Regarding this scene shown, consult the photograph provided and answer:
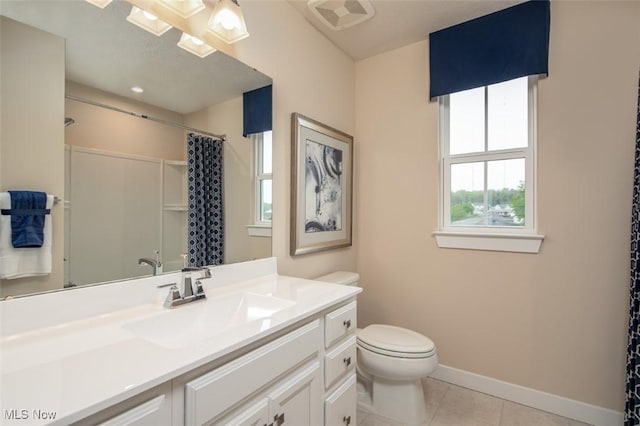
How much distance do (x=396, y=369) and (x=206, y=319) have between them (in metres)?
1.08

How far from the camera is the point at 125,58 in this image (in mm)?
1131

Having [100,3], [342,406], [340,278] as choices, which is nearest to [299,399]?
[342,406]

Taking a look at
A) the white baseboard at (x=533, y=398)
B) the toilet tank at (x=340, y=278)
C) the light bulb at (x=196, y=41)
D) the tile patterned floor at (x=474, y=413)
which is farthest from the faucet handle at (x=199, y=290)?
the white baseboard at (x=533, y=398)

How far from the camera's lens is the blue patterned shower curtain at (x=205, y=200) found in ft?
4.42

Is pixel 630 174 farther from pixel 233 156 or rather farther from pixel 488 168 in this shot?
pixel 233 156

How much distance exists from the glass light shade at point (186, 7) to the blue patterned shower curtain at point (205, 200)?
50 centimetres

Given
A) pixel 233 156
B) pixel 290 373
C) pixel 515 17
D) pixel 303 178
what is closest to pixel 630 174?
pixel 515 17

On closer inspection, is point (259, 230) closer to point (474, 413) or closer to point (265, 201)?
point (265, 201)

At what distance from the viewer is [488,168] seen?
2059mm

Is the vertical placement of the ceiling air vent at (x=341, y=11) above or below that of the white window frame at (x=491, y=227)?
above

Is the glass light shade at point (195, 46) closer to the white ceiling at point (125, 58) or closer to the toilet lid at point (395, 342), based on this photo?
the white ceiling at point (125, 58)

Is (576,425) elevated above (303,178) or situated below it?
below

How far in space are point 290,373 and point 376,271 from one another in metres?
1.51

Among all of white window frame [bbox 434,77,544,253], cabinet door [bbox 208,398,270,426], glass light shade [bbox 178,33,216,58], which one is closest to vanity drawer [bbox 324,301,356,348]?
cabinet door [bbox 208,398,270,426]
